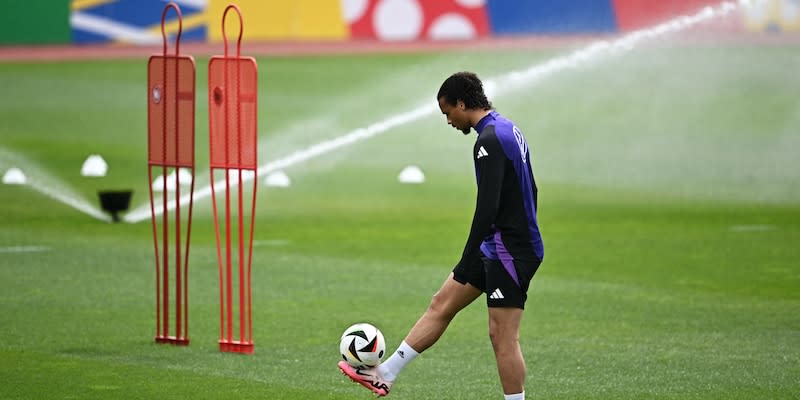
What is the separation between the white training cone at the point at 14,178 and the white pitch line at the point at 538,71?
3.52 m

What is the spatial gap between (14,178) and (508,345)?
15.1 m

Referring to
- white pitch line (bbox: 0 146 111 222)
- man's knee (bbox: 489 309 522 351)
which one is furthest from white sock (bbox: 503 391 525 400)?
white pitch line (bbox: 0 146 111 222)

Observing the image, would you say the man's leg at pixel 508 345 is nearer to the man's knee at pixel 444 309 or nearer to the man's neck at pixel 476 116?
the man's knee at pixel 444 309

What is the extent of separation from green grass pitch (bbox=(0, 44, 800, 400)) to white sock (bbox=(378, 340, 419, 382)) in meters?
0.90

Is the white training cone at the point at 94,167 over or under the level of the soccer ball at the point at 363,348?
over

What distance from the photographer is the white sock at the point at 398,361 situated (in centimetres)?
968

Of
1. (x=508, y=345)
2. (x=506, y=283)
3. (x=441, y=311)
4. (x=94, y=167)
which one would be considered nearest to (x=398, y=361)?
(x=441, y=311)

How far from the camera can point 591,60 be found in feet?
123

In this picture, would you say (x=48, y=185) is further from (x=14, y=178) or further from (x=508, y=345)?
(x=508, y=345)

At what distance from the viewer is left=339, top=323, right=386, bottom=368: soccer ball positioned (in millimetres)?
9727

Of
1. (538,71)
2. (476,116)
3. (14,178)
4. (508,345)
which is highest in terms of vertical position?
(538,71)

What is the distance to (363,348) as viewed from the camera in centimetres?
973

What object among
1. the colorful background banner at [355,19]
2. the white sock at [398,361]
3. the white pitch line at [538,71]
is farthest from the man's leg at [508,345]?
the colorful background banner at [355,19]

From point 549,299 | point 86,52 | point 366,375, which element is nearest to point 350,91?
point 86,52
